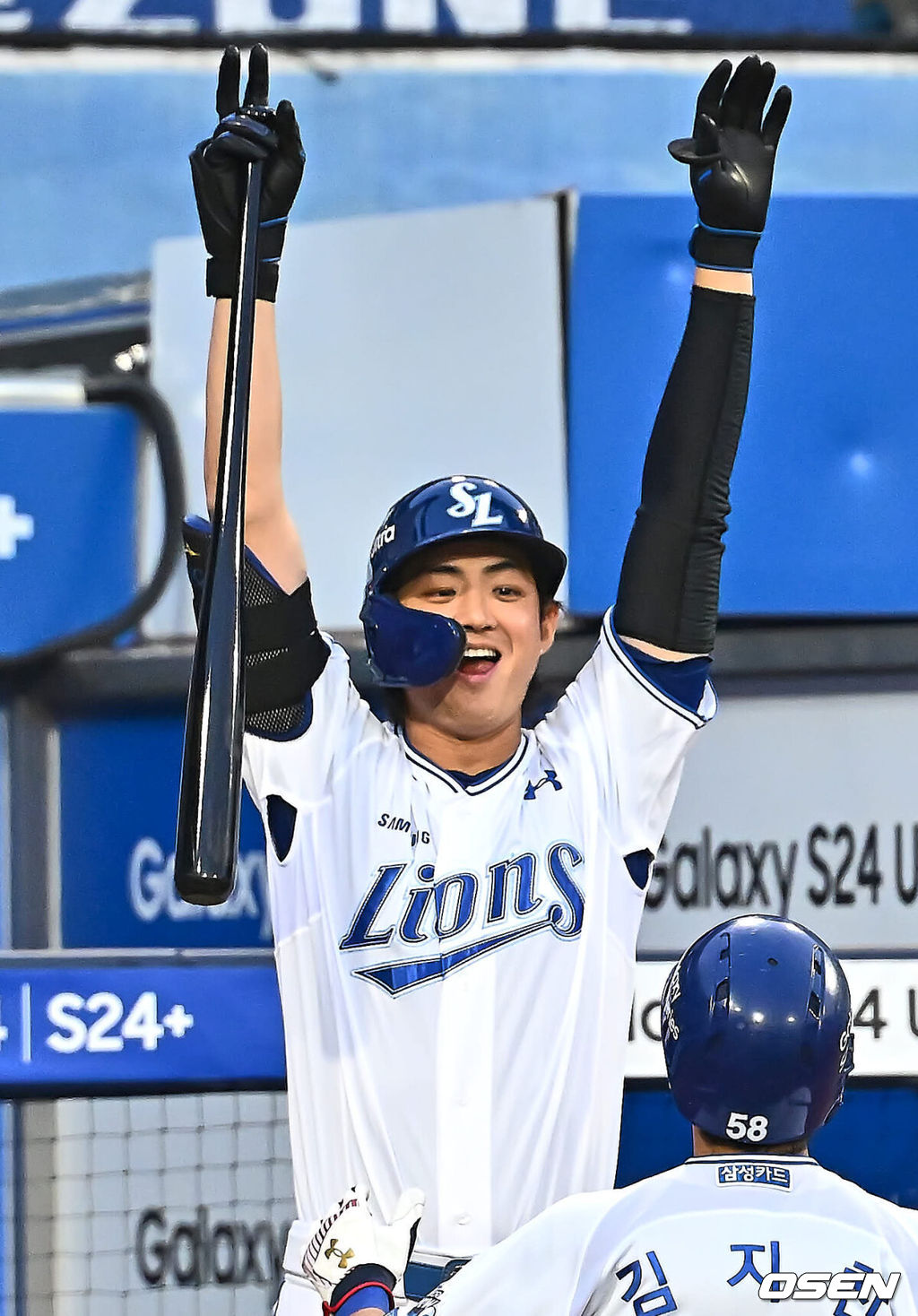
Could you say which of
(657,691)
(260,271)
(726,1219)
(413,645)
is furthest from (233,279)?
(726,1219)

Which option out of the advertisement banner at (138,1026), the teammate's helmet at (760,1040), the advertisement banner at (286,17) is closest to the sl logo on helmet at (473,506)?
the teammate's helmet at (760,1040)

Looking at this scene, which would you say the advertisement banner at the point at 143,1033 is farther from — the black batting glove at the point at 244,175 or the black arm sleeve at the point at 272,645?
the black batting glove at the point at 244,175

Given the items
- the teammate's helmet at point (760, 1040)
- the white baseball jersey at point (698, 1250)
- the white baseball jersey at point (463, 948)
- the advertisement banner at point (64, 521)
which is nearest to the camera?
the white baseball jersey at point (698, 1250)

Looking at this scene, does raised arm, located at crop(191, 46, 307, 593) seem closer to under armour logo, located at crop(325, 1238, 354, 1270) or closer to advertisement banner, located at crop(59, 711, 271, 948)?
under armour logo, located at crop(325, 1238, 354, 1270)

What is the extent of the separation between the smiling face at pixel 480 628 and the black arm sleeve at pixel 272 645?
15cm

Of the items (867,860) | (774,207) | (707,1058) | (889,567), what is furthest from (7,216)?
(707,1058)

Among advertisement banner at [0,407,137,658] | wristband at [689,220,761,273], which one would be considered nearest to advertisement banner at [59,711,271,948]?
advertisement banner at [0,407,137,658]

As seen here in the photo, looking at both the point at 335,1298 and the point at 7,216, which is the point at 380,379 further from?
the point at 335,1298

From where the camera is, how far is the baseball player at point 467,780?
8.06 ft

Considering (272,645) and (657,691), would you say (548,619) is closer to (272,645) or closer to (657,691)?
(657,691)

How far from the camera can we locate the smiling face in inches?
101

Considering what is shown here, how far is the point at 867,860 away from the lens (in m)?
3.83

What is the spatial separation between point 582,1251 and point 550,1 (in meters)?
2.75

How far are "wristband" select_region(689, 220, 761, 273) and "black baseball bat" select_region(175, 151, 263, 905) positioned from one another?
1.92 feet
